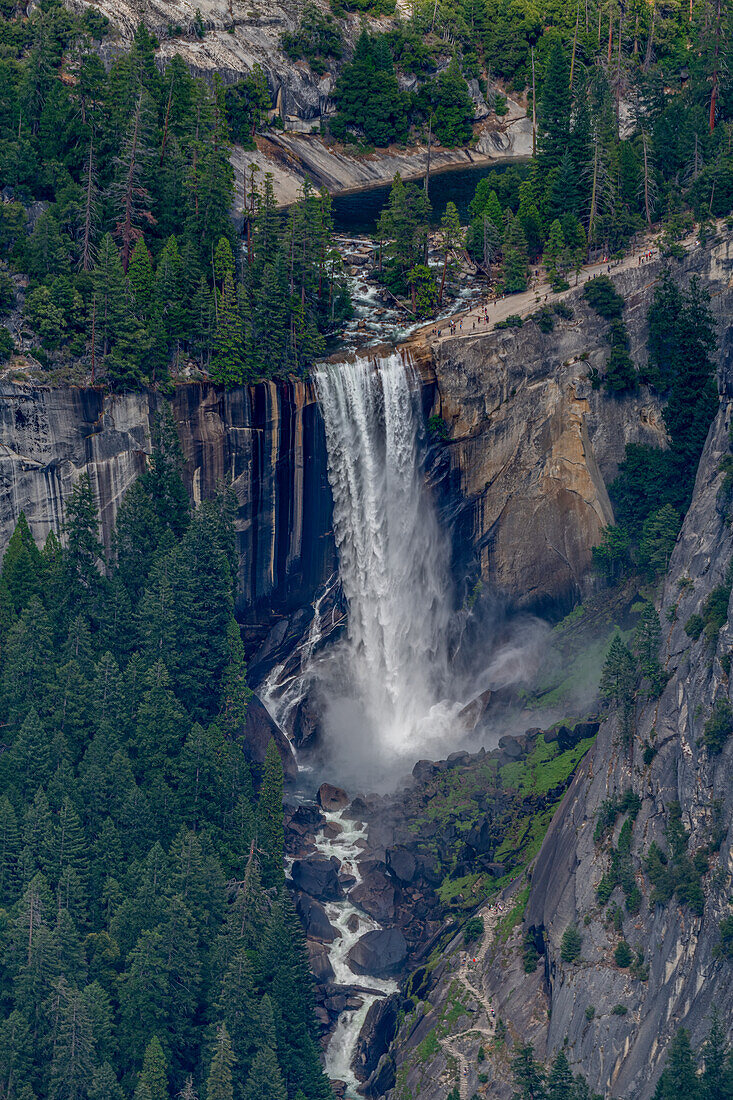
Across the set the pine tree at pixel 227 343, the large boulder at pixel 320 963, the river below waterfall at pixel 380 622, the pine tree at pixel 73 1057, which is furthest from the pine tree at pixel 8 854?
the pine tree at pixel 227 343

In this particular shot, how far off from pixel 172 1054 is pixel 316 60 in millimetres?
95699

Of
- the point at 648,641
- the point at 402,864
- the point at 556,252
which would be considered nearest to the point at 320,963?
the point at 402,864

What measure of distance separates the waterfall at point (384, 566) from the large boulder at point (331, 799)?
674 centimetres

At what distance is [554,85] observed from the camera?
149 metres

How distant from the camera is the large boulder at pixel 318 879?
398 feet

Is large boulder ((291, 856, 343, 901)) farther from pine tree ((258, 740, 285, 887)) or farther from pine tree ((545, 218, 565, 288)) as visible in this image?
pine tree ((545, 218, 565, 288))

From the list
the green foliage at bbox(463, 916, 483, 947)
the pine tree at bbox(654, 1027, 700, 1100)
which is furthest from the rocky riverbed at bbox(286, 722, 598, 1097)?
the pine tree at bbox(654, 1027, 700, 1100)

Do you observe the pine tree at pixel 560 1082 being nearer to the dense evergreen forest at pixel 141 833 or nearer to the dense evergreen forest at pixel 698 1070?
the dense evergreen forest at pixel 698 1070

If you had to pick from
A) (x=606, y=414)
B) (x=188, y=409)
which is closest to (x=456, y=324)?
(x=606, y=414)

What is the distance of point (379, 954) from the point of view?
118 metres

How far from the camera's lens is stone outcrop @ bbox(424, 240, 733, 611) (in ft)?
449

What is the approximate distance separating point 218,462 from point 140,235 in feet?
55.3

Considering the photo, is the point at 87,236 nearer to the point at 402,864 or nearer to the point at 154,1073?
the point at 402,864

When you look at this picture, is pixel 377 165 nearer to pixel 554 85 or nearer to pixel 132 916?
pixel 554 85
